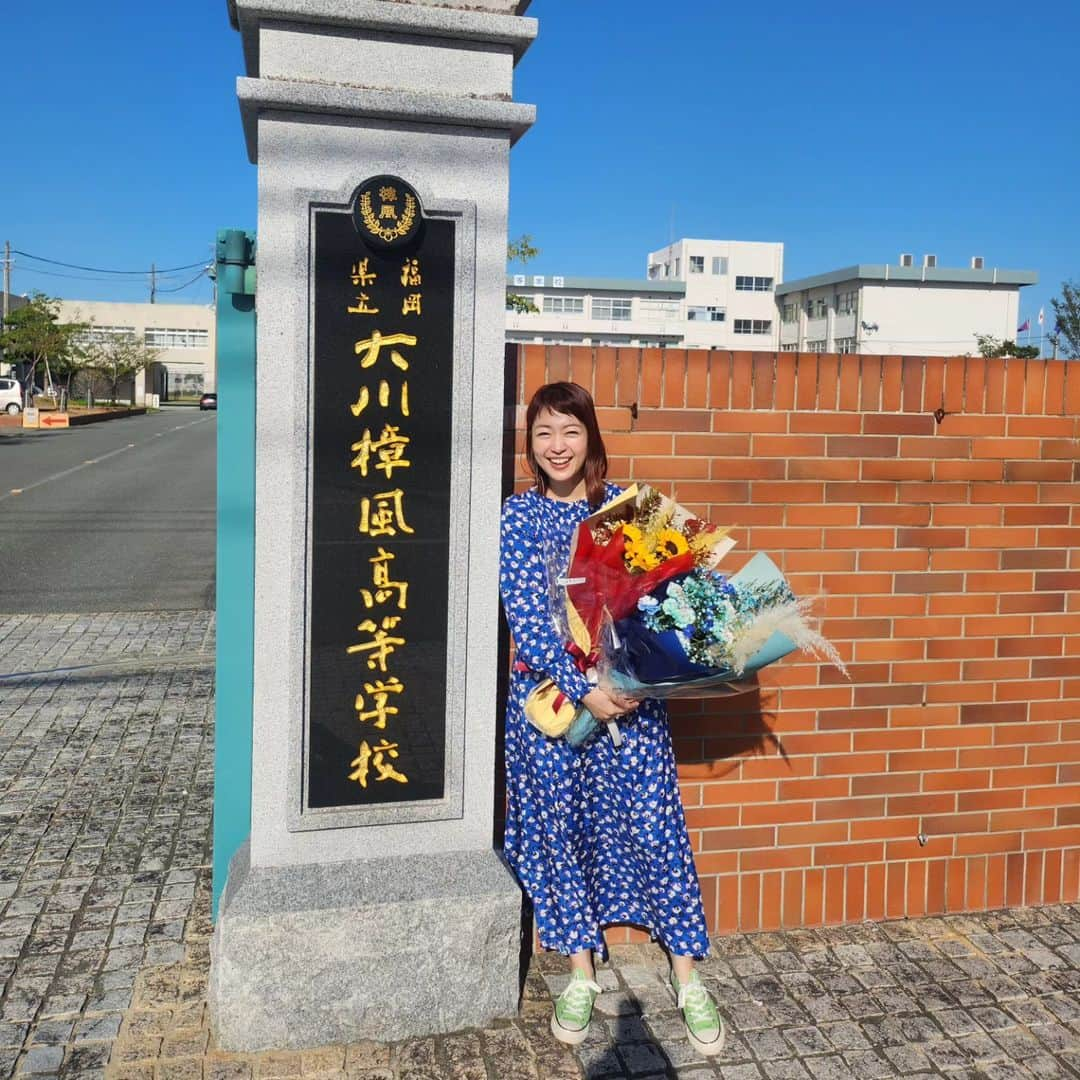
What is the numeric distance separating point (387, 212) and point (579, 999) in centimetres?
233

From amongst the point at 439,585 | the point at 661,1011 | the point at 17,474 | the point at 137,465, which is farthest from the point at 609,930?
the point at 137,465

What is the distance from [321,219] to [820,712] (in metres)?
2.36

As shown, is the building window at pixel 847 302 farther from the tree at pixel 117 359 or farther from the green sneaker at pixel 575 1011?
the green sneaker at pixel 575 1011

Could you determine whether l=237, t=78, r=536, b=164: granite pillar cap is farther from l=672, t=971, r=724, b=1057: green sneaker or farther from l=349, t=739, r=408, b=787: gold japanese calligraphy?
l=672, t=971, r=724, b=1057: green sneaker

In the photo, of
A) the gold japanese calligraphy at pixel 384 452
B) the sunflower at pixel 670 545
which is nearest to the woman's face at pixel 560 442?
the gold japanese calligraphy at pixel 384 452

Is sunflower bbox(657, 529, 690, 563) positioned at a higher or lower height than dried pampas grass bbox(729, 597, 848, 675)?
higher

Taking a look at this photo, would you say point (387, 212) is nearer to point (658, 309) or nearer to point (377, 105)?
point (377, 105)

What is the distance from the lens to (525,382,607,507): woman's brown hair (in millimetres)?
3342

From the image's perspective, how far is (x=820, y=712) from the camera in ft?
12.9

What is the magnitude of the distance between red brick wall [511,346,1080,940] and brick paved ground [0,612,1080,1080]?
0.24 m

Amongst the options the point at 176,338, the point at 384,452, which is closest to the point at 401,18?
the point at 384,452

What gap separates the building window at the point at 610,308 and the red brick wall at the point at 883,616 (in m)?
65.2

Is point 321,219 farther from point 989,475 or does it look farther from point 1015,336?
point 1015,336

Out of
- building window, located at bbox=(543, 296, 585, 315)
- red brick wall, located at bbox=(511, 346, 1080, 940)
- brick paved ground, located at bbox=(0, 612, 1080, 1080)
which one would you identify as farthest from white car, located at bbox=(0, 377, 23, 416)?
red brick wall, located at bbox=(511, 346, 1080, 940)
